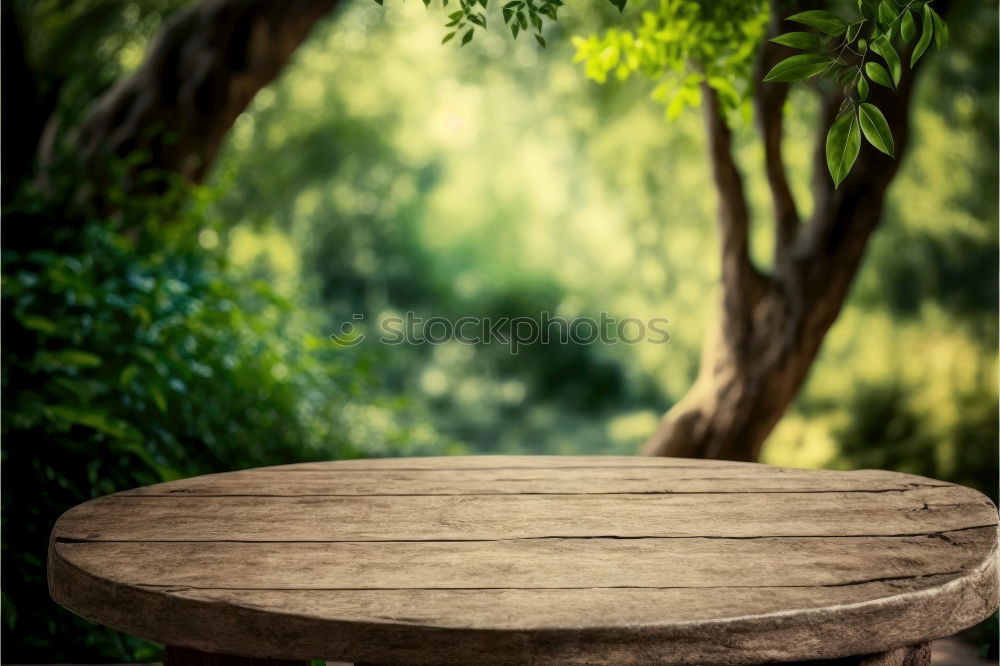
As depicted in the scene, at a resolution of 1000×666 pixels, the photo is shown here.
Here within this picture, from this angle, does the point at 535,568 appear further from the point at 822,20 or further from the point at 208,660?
the point at 822,20

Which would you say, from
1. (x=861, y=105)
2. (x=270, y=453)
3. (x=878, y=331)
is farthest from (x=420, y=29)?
(x=861, y=105)

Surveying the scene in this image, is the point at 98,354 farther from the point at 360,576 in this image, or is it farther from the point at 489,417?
the point at 489,417

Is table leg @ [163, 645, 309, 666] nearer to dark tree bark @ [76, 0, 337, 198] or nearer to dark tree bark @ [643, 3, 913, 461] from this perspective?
dark tree bark @ [643, 3, 913, 461]

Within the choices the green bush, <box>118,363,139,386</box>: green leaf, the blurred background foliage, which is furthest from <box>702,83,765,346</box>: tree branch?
<box>118,363,139,386</box>: green leaf

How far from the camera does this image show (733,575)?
3.25 ft

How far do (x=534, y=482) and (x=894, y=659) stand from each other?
571mm

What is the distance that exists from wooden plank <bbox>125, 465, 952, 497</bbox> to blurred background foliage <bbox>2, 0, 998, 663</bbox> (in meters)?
0.81

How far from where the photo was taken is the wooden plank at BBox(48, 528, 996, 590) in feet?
3.18

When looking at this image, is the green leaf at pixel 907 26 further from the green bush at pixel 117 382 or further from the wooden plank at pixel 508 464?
the green bush at pixel 117 382

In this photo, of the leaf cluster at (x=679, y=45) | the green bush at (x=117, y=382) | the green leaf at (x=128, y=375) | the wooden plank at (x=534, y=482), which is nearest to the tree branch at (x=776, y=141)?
the leaf cluster at (x=679, y=45)

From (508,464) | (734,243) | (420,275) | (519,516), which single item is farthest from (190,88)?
(420,275)

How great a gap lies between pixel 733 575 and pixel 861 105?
54 cm

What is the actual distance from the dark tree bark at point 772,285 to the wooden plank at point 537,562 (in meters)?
1.72

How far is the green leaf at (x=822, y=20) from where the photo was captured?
1085mm
